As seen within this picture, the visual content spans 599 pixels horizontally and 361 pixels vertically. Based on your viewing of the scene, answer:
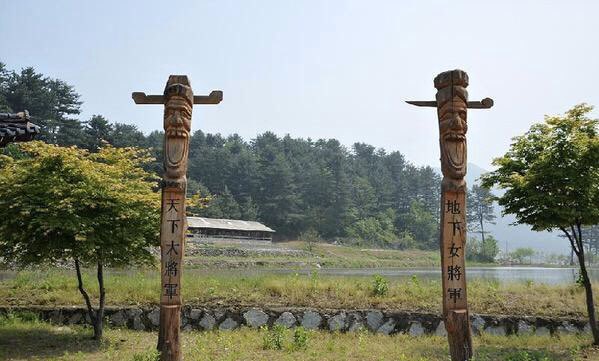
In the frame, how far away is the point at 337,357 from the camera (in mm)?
9938

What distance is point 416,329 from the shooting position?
41.2 feet

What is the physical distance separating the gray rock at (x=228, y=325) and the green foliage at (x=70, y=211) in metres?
2.70

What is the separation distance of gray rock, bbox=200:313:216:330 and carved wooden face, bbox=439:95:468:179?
7.33 meters

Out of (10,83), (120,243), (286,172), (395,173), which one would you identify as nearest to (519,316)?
(120,243)

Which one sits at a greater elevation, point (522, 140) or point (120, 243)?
point (522, 140)

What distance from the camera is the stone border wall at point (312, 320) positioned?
1242 cm

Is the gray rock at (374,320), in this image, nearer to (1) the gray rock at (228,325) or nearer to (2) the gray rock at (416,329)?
(2) the gray rock at (416,329)

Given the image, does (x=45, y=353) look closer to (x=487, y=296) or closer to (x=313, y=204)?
(x=487, y=296)

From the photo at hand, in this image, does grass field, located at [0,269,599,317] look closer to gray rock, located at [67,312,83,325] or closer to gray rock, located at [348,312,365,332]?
gray rock, located at [348,312,365,332]

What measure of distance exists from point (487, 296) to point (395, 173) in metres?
90.8

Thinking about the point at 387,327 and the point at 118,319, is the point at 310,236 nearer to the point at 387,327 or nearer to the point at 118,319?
the point at 387,327

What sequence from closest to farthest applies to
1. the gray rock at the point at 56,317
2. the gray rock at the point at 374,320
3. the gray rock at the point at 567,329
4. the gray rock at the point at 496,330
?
the gray rock at the point at 567,329
the gray rock at the point at 496,330
the gray rock at the point at 56,317
the gray rock at the point at 374,320

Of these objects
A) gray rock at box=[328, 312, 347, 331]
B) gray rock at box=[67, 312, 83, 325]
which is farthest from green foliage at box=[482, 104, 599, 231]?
gray rock at box=[67, 312, 83, 325]

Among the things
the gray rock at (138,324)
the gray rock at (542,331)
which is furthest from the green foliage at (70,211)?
the gray rock at (542,331)
